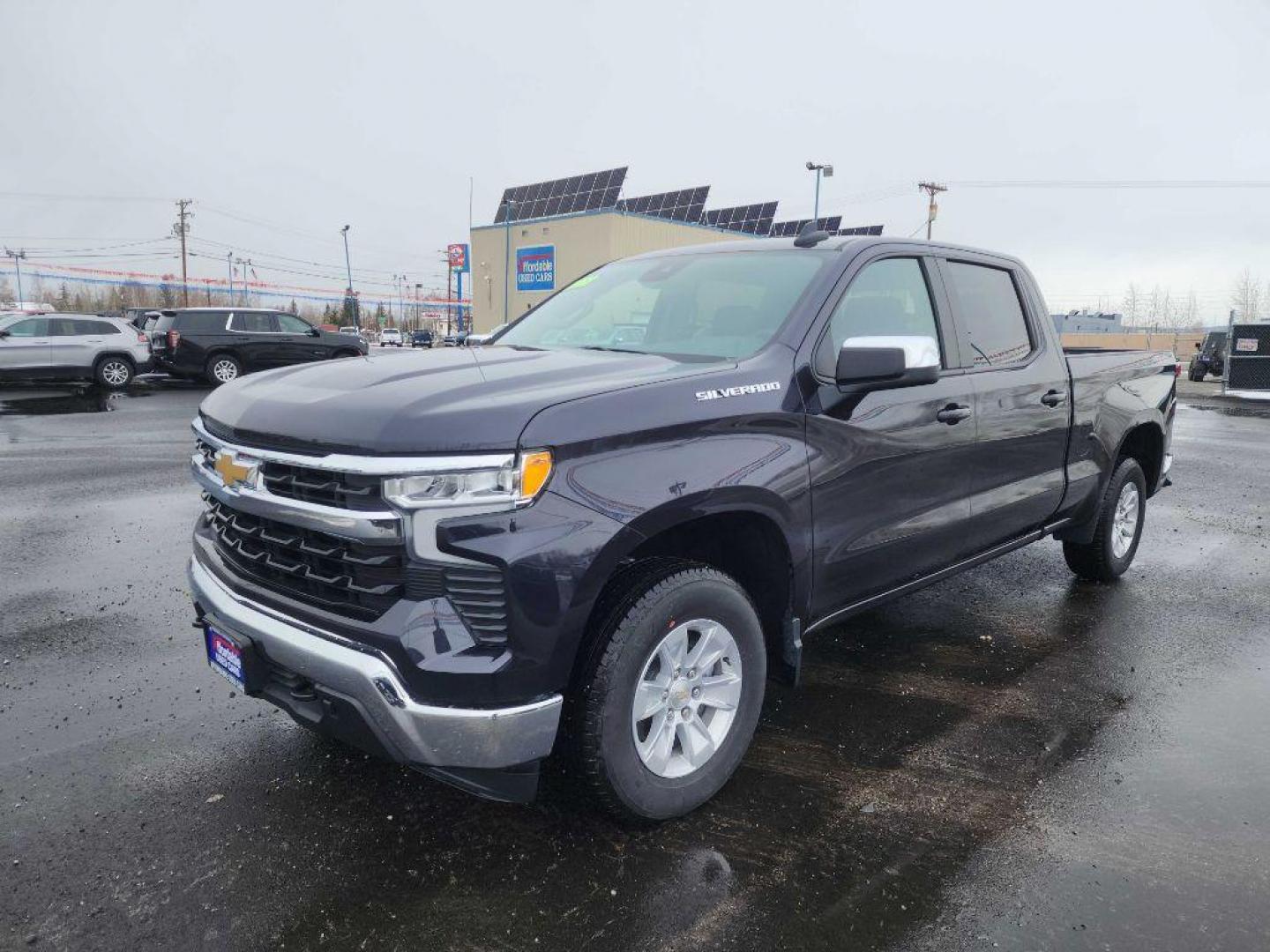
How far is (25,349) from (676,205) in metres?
37.1

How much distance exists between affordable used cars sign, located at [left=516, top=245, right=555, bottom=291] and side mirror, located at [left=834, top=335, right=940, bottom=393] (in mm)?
46925

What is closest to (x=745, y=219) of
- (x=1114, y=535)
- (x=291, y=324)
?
(x=291, y=324)

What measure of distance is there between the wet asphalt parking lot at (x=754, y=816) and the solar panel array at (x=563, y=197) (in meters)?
43.7

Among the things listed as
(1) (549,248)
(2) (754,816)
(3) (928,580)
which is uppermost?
(1) (549,248)

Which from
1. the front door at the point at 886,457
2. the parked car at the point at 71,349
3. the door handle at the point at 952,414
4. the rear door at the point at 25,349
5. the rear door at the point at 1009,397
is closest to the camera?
the front door at the point at 886,457

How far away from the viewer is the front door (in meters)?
3.07

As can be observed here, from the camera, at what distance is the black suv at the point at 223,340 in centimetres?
1794

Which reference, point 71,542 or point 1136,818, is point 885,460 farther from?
point 71,542

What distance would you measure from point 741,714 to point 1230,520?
642 centimetres

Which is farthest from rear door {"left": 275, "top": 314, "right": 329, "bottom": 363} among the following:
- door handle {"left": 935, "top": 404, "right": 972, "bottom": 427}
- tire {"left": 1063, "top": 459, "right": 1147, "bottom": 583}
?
door handle {"left": 935, "top": 404, "right": 972, "bottom": 427}

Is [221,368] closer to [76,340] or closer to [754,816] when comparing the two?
[76,340]

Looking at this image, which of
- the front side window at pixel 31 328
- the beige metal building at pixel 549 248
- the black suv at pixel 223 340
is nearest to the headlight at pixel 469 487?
the black suv at pixel 223 340

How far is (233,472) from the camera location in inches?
104

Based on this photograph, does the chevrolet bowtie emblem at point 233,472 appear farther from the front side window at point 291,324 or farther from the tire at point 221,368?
the front side window at point 291,324
